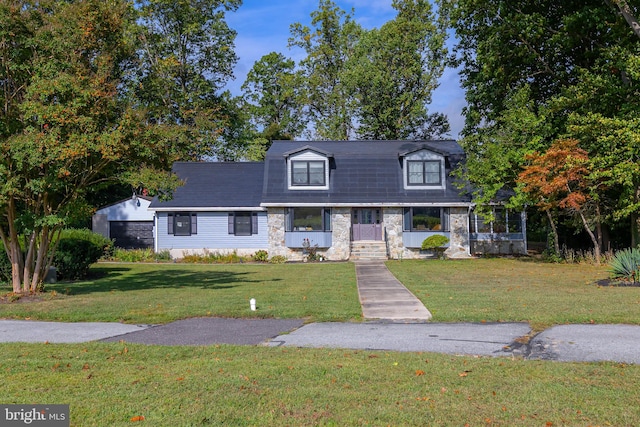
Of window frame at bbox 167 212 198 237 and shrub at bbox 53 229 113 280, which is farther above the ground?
window frame at bbox 167 212 198 237

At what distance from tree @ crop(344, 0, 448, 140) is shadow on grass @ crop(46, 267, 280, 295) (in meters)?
22.6

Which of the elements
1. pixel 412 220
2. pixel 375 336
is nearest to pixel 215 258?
pixel 412 220

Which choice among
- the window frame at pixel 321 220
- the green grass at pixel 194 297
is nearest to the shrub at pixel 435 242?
the window frame at pixel 321 220

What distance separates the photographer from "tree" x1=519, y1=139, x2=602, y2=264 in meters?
23.0

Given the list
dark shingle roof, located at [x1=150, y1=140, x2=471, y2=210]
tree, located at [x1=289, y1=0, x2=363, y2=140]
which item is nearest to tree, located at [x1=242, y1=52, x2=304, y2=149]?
tree, located at [x1=289, y1=0, x2=363, y2=140]

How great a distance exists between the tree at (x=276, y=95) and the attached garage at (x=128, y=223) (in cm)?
1929

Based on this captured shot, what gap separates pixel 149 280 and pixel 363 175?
14.9 m

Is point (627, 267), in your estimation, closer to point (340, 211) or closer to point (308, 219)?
point (340, 211)

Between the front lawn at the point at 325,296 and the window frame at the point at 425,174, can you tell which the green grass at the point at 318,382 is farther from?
the window frame at the point at 425,174

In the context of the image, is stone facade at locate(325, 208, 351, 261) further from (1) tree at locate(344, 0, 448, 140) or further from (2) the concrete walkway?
(1) tree at locate(344, 0, 448, 140)

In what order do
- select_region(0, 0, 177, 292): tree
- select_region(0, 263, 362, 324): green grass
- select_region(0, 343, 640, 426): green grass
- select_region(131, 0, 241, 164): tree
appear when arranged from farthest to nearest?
1. select_region(131, 0, 241, 164): tree
2. select_region(0, 0, 177, 292): tree
3. select_region(0, 263, 362, 324): green grass
4. select_region(0, 343, 640, 426): green grass

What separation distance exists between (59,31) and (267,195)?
54.9 feet

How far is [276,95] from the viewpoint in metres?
52.8

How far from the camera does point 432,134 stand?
44844mm
